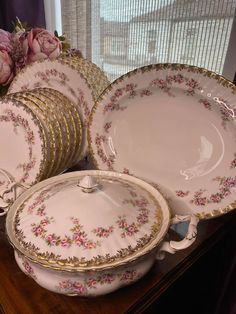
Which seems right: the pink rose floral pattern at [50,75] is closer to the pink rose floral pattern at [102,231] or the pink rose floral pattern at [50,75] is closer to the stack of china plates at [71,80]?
the stack of china plates at [71,80]

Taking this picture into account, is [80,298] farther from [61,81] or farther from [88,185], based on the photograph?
[61,81]

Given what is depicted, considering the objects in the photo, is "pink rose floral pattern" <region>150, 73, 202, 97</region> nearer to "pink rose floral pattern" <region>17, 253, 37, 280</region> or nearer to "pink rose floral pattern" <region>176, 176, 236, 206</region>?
"pink rose floral pattern" <region>176, 176, 236, 206</region>

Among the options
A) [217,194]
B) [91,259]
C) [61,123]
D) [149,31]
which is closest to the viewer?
[91,259]

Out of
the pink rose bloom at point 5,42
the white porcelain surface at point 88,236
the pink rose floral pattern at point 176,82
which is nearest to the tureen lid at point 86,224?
the white porcelain surface at point 88,236

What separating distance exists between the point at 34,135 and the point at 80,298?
13.0 inches

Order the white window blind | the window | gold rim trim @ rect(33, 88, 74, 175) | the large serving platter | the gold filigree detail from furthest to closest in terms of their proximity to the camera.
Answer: the window, the white window blind, gold rim trim @ rect(33, 88, 74, 175), the large serving platter, the gold filigree detail

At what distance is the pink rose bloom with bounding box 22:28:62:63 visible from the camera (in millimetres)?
713

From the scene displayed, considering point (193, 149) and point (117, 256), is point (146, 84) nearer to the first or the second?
point (193, 149)

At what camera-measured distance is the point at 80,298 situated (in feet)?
1.34

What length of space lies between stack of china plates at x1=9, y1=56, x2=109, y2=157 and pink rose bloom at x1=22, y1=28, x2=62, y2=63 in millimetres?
31

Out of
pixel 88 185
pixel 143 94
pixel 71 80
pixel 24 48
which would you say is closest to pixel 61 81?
pixel 71 80

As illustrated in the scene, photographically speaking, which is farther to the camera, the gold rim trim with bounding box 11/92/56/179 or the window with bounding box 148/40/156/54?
the window with bounding box 148/40/156/54

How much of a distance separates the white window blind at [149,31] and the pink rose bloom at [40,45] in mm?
358

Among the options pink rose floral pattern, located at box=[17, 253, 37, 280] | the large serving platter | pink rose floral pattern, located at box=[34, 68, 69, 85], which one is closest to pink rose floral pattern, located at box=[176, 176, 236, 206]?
the large serving platter
